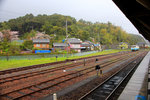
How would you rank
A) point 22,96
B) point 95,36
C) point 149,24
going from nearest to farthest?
point 149,24
point 22,96
point 95,36

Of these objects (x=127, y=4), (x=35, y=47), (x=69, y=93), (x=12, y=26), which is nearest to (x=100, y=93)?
(x=69, y=93)

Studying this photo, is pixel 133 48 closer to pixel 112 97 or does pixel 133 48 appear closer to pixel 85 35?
pixel 85 35

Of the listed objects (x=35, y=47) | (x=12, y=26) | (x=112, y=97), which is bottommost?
(x=112, y=97)

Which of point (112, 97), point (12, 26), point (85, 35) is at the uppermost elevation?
point (12, 26)

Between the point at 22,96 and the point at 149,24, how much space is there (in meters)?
9.23

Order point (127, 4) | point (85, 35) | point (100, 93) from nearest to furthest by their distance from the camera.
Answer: point (127, 4) → point (100, 93) → point (85, 35)

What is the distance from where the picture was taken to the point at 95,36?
12069 cm

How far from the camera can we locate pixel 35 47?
5791cm

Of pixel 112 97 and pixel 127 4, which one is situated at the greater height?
pixel 127 4

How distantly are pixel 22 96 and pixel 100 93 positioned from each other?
17.6 ft

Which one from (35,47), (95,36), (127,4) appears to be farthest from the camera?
(95,36)

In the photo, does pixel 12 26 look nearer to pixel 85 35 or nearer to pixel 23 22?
pixel 23 22

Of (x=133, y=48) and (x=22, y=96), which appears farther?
(x=133, y=48)

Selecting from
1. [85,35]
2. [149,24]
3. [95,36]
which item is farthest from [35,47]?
[95,36]
